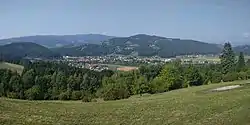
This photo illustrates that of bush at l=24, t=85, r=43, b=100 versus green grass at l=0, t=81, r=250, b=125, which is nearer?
green grass at l=0, t=81, r=250, b=125

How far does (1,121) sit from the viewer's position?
102 feet

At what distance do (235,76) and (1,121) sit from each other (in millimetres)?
101783

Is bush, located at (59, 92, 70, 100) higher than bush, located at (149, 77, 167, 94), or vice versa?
bush, located at (149, 77, 167, 94)

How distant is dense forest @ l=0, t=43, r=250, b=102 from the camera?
11606cm

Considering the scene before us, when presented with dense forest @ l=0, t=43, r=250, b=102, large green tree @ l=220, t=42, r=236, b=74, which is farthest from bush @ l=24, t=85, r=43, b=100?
large green tree @ l=220, t=42, r=236, b=74

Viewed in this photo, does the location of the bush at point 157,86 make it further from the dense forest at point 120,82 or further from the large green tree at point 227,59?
the large green tree at point 227,59

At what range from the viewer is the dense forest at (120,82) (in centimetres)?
11606

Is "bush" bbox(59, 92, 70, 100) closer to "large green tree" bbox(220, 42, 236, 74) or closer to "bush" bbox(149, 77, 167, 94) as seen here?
"bush" bbox(149, 77, 167, 94)

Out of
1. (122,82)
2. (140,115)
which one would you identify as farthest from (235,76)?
(140,115)

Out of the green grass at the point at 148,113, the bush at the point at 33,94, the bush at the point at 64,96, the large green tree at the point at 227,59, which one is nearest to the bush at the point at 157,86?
the bush at the point at 64,96

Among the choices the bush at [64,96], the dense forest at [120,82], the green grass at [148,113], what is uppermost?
the green grass at [148,113]

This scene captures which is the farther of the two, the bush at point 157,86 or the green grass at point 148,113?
the bush at point 157,86

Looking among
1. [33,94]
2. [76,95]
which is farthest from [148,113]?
[33,94]

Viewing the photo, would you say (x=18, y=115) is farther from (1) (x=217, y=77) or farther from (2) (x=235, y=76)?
(1) (x=217, y=77)
